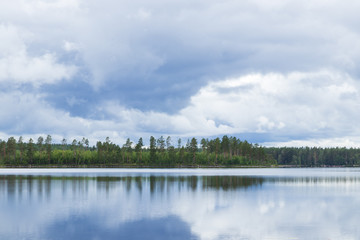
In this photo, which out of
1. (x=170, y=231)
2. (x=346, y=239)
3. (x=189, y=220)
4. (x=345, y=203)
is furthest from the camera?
(x=345, y=203)

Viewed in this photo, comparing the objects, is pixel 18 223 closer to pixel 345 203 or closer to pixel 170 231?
pixel 170 231

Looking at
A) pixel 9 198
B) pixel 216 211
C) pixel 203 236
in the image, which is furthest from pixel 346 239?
pixel 9 198

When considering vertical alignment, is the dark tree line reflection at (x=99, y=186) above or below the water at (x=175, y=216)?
below

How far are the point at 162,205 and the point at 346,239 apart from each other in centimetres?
2531

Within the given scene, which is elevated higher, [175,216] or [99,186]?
[175,216]

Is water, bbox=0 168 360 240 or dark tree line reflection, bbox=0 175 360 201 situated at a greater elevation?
water, bbox=0 168 360 240

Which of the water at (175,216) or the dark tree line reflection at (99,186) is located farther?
the dark tree line reflection at (99,186)

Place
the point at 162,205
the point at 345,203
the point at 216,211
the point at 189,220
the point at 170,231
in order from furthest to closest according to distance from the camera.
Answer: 1. the point at 345,203
2. the point at 162,205
3. the point at 216,211
4. the point at 189,220
5. the point at 170,231

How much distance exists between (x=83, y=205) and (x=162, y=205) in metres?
10.0

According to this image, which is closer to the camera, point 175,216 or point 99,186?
point 175,216

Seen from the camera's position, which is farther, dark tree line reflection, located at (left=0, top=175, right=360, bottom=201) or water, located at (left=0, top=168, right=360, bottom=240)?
dark tree line reflection, located at (left=0, top=175, right=360, bottom=201)

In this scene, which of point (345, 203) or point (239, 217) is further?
point (345, 203)

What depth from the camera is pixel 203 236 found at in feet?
110

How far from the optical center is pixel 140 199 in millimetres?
59781
